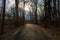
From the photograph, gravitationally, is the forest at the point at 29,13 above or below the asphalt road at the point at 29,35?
above

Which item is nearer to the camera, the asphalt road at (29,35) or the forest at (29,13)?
the asphalt road at (29,35)

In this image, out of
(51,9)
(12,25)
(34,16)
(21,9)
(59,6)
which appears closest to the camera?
(12,25)

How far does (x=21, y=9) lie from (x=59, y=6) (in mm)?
6610

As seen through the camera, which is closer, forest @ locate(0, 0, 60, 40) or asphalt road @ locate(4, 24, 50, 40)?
asphalt road @ locate(4, 24, 50, 40)

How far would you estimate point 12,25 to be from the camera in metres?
17.4

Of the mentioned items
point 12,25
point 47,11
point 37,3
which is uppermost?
point 37,3

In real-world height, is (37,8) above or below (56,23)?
above

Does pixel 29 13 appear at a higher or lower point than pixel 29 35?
higher

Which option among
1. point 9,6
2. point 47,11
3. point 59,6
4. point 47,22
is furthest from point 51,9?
point 9,6

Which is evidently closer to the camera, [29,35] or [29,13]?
[29,35]

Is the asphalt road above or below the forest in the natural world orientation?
below

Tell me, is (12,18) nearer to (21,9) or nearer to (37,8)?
(21,9)

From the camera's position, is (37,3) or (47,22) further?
(37,3)

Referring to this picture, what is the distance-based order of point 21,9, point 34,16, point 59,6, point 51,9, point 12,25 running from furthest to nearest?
point 34,16 → point 21,9 → point 59,6 → point 51,9 → point 12,25
